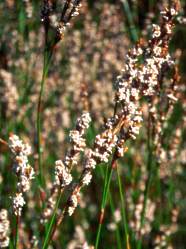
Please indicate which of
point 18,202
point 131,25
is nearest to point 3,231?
point 18,202

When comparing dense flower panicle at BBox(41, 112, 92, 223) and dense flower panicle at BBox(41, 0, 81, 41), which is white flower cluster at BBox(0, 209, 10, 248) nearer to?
dense flower panicle at BBox(41, 112, 92, 223)

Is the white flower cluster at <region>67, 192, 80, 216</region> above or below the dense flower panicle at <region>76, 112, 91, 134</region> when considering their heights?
below

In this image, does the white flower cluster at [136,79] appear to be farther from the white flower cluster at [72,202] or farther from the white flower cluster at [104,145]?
the white flower cluster at [72,202]

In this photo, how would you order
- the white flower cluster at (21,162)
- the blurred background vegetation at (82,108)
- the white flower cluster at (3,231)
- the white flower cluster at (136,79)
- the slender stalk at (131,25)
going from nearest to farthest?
the white flower cluster at (21,162) → the white flower cluster at (136,79) → the white flower cluster at (3,231) → the slender stalk at (131,25) → the blurred background vegetation at (82,108)

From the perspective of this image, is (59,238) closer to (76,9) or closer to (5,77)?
(5,77)

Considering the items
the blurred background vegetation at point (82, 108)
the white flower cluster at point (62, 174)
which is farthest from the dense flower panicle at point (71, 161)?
the blurred background vegetation at point (82, 108)

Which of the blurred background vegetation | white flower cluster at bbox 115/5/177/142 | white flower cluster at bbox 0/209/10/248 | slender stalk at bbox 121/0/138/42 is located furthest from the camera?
the blurred background vegetation

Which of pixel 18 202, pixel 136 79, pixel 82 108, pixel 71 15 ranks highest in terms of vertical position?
pixel 82 108

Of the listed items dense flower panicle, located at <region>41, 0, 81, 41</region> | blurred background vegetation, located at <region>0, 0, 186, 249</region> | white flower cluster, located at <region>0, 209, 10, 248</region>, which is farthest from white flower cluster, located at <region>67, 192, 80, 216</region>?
blurred background vegetation, located at <region>0, 0, 186, 249</region>

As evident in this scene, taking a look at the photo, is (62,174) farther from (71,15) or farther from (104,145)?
(71,15)

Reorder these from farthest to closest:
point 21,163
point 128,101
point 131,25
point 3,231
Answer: point 131,25 < point 3,231 < point 128,101 < point 21,163

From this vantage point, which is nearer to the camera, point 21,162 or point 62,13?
point 21,162
